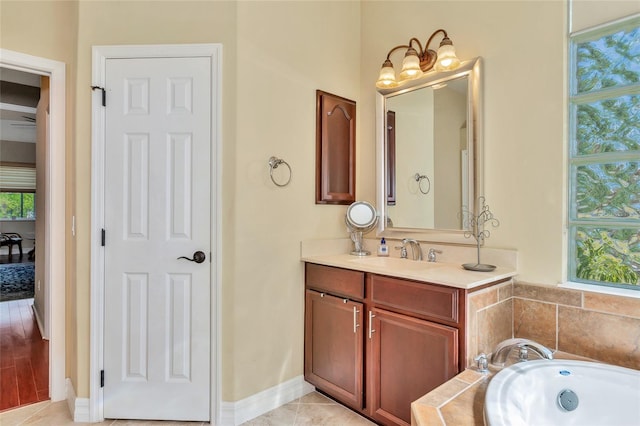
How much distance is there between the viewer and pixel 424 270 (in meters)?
1.91

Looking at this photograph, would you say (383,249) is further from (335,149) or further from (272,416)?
(272,416)

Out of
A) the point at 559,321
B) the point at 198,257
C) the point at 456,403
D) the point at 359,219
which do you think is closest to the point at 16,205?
the point at 198,257

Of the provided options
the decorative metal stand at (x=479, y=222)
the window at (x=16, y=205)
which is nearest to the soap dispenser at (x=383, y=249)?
the decorative metal stand at (x=479, y=222)

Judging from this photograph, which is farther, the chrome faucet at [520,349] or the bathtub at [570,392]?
the chrome faucet at [520,349]

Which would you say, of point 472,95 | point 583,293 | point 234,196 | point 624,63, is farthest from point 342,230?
point 624,63

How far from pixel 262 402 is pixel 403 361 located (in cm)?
93

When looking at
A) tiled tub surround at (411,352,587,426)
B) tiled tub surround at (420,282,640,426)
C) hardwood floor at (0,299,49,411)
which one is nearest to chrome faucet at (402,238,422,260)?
tiled tub surround at (420,282,640,426)

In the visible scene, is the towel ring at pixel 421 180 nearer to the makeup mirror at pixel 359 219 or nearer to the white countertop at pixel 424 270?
the makeup mirror at pixel 359 219

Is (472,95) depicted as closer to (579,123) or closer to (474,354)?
(579,123)

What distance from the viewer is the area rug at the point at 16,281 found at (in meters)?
4.81

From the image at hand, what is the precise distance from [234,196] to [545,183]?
5.57 ft

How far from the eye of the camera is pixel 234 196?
2.03 metres

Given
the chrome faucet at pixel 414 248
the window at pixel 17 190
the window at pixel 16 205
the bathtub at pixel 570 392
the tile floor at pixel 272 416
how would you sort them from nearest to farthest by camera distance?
1. the bathtub at pixel 570 392
2. the tile floor at pixel 272 416
3. the chrome faucet at pixel 414 248
4. the window at pixel 17 190
5. the window at pixel 16 205

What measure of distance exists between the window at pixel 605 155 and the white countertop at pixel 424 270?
0.40 m
